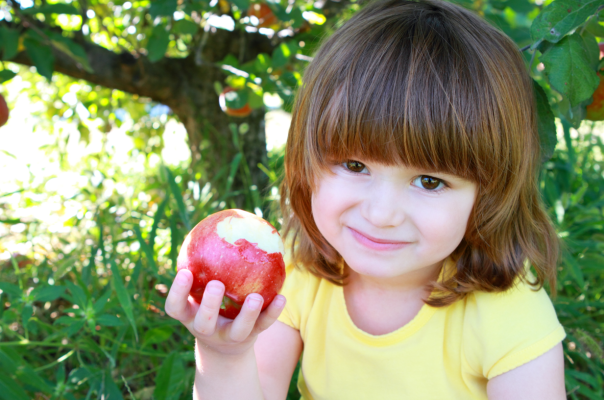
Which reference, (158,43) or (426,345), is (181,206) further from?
(426,345)

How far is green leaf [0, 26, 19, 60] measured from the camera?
157 cm

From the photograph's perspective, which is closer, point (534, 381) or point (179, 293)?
point (179, 293)

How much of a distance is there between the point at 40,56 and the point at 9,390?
113 cm

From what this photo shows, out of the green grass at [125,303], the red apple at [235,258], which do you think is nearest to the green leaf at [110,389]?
the green grass at [125,303]

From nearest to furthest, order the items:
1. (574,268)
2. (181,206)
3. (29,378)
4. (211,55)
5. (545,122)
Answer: (545,122)
(29,378)
(574,268)
(181,206)
(211,55)

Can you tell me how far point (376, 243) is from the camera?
948 mm

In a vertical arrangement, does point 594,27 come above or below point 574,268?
above

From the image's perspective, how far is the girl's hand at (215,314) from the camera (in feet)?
2.64

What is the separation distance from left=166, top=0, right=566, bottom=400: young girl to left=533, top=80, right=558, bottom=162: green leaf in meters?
0.02

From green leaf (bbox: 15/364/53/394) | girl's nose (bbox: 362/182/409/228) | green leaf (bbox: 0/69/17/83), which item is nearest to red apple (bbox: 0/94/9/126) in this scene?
green leaf (bbox: 0/69/17/83)

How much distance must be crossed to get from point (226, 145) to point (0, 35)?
3.34 feet

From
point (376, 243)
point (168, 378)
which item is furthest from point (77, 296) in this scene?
point (376, 243)

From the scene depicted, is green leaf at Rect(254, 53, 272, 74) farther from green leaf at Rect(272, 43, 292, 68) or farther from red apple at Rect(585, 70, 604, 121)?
red apple at Rect(585, 70, 604, 121)

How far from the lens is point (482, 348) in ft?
3.31
